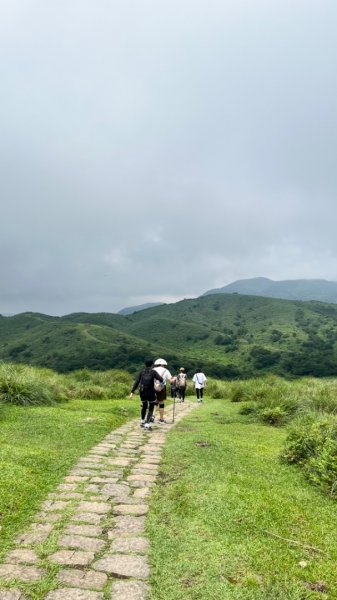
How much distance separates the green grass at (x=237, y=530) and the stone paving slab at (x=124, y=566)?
0.11m

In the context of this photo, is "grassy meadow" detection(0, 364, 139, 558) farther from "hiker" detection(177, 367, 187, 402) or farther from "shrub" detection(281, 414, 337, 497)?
"shrub" detection(281, 414, 337, 497)

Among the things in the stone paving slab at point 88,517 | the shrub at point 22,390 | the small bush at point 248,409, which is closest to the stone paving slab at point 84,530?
the stone paving slab at point 88,517

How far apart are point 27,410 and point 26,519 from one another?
7.57 m

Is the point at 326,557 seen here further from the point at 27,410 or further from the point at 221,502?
the point at 27,410

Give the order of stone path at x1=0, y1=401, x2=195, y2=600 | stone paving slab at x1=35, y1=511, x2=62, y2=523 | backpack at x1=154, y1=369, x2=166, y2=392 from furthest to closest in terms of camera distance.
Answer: backpack at x1=154, y1=369, x2=166, y2=392
stone paving slab at x1=35, y1=511, x2=62, y2=523
stone path at x1=0, y1=401, x2=195, y2=600

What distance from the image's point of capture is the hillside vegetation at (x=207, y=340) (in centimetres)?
8706

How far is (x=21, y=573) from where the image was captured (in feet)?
12.8

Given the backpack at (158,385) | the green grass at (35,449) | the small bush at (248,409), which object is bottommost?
the small bush at (248,409)

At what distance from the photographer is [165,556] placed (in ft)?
14.2

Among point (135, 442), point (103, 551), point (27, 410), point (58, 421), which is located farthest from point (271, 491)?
point (27, 410)

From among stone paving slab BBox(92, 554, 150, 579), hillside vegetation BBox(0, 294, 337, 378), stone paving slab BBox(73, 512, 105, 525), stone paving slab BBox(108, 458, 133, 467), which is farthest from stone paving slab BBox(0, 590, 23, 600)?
hillside vegetation BBox(0, 294, 337, 378)

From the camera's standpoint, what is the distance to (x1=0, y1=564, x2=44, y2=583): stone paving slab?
3.83m

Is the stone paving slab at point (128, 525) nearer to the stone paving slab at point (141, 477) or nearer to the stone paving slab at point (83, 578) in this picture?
the stone paving slab at point (83, 578)

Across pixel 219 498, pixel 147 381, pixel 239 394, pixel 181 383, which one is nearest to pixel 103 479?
pixel 219 498
